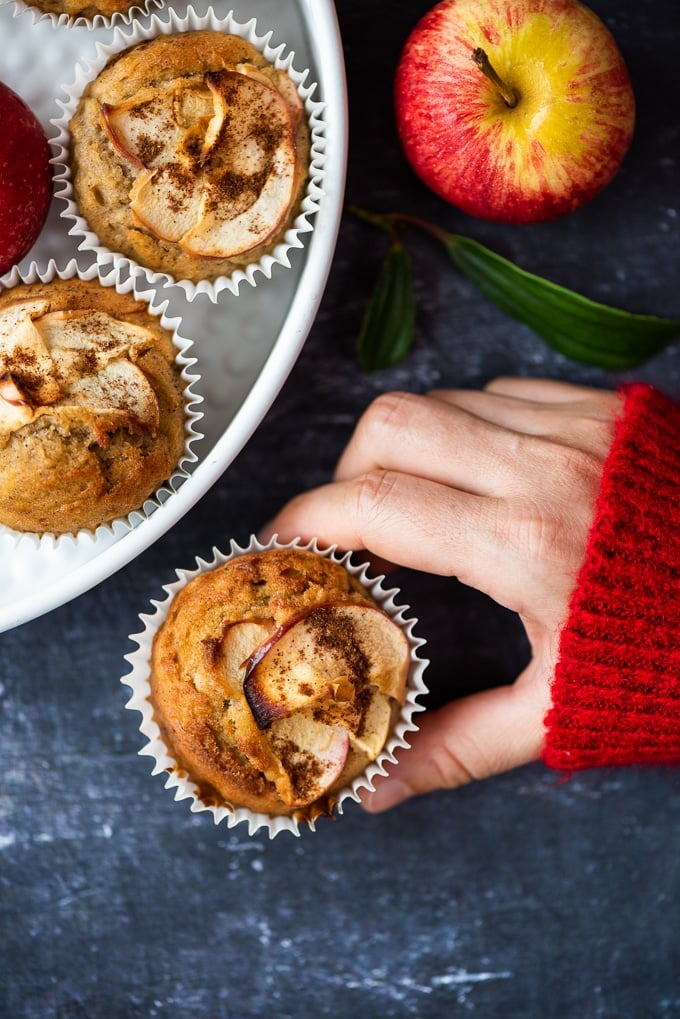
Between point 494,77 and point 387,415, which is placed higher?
point 494,77

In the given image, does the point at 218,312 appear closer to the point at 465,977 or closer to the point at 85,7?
the point at 85,7

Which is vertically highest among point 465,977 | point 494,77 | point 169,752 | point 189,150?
point 494,77

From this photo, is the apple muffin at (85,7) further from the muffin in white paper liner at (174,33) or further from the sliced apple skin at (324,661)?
the sliced apple skin at (324,661)

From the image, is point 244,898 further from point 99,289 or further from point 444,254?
point 444,254

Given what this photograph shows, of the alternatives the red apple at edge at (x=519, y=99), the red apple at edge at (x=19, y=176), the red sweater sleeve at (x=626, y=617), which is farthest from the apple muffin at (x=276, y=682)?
the red apple at edge at (x=519, y=99)

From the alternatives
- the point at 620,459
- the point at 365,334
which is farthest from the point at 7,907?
the point at 620,459

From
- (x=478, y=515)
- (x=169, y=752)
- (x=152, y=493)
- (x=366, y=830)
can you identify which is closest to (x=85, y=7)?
(x=152, y=493)

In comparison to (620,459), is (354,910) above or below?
below

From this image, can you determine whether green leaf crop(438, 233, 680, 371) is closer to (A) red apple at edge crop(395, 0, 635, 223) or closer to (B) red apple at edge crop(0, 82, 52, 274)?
(A) red apple at edge crop(395, 0, 635, 223)
